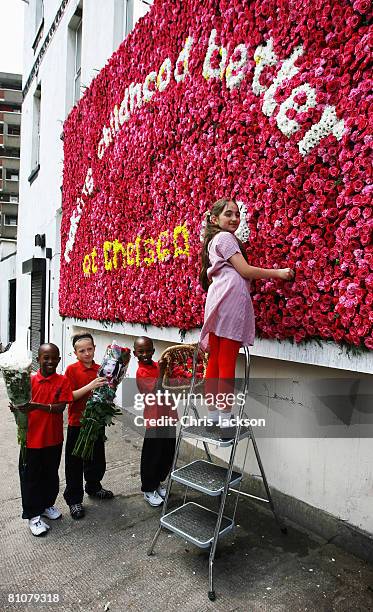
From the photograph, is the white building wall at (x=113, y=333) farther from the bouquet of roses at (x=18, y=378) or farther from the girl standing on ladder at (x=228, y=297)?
the girl standing on ladder at (x=228, y=297)

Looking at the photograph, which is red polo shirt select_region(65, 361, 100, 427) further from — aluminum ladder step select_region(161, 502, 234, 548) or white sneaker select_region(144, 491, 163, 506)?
aluminum ladder step select_region(161, 502, 234, 548)

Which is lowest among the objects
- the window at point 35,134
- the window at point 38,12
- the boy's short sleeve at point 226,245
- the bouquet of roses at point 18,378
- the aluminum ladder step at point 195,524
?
the aluminum ladder step at point 195,524

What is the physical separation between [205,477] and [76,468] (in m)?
1.25

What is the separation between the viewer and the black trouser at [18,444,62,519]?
3318mm

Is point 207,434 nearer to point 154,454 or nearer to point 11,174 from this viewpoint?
point 154,454

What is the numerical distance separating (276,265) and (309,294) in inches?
15.2

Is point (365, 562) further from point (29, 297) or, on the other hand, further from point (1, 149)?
point (1, 149)

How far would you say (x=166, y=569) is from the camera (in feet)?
9.18

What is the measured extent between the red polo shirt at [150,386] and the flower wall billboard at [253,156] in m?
0.72

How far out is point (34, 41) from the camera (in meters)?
12.0

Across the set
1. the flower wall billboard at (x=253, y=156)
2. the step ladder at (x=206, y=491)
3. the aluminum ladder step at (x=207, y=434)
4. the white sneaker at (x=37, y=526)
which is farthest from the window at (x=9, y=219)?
the step ladder at (x=206, y=491)

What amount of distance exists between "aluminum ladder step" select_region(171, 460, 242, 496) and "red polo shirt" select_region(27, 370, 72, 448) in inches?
41.1

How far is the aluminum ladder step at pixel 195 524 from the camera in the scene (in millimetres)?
2676

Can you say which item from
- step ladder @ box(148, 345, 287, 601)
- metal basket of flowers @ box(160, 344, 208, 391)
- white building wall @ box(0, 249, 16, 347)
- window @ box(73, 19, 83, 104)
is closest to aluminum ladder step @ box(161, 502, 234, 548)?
step ladder @ box(148, 345, 287, 601)
